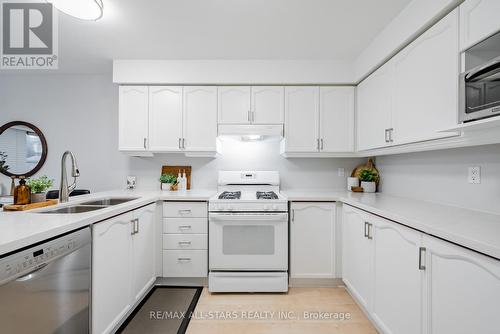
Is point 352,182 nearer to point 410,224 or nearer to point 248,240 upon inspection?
point 248,240

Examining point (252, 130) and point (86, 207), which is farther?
point (252, 130)

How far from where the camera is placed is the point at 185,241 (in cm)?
231

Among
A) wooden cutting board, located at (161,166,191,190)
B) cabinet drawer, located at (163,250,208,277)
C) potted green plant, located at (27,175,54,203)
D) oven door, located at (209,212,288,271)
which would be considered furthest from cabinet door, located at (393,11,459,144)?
potted green plant, located at (27,175,54,203)

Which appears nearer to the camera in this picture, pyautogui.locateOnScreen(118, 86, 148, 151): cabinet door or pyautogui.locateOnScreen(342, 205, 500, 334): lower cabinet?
pyautogui.locateOnScreen(342, 205, 500, 334): lower cabinet

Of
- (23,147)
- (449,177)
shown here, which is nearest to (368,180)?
(449,177)

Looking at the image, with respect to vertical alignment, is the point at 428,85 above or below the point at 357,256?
above

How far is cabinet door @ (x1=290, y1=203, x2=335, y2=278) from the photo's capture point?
2316mm

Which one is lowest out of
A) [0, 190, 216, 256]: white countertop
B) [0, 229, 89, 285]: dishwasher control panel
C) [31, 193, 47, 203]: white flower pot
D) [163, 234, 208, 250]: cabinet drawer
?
[163, 234, 208, 250]: cabinet drawer

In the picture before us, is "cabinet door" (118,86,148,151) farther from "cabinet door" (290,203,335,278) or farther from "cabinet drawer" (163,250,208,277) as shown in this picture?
"cabinet door" (290,203,335,278)

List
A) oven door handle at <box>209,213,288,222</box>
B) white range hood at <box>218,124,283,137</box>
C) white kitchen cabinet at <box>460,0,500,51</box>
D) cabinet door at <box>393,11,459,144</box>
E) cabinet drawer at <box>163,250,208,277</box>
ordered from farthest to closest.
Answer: white range hood at <box>218,124,283,137</box> → cabinet drawer at <box>163,250,208,277</box> → oven door handle at <box>209,213,288,222</box> → cabinet door at <box>393,11,459,144</box> → white kitchen cabinet at <box>460,0,500,51</box>

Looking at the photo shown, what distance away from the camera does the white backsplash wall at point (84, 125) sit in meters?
3.05

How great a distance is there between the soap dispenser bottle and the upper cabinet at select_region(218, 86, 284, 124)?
1713 millimetres

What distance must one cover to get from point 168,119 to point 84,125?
1277mm

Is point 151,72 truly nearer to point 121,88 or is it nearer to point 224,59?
point 121,88
